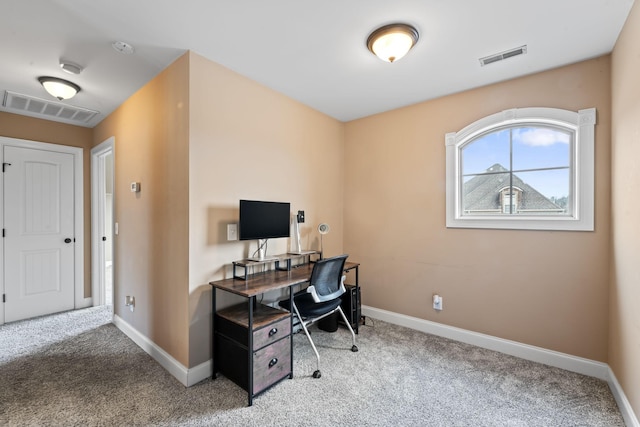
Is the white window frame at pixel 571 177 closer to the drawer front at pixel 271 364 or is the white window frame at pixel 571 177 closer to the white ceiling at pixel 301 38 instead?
the white ceiling at pixel 301 38

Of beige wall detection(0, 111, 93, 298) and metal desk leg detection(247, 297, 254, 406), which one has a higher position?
beige wall detection(0, 111, 93, 298)

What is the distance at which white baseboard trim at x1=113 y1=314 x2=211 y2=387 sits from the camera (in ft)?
7.06

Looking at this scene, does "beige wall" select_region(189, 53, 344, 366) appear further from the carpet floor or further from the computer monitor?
the carpet floor

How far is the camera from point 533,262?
8.13ft

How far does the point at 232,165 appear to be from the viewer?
245 centimetres

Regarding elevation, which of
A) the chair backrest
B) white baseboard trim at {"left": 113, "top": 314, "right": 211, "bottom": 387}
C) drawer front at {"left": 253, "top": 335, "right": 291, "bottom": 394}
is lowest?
white baseboard trim at {"left": 113, "top": 314, "right": 211, "bottom": 387}

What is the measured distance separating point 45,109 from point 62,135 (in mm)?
539

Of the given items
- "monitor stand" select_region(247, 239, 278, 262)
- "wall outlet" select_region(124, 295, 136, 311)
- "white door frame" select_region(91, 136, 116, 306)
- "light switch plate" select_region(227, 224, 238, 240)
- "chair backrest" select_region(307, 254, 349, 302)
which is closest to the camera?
"chair backrest" select_region(307, 254, 349, 302)

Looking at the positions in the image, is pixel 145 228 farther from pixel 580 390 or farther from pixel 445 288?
pixel 580 390

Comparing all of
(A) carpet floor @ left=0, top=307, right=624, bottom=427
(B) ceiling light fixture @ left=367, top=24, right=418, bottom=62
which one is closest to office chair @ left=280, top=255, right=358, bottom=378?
(A) carpet floor @ left=0, top=307, right=624, bottom=427

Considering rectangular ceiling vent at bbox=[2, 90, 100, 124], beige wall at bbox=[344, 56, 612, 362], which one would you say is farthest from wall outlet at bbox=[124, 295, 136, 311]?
beige wall at bbox=[344, 56, 612, 362]

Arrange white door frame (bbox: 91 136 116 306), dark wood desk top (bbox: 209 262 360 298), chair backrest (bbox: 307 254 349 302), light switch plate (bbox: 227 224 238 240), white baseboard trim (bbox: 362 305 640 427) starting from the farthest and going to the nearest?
white door frame (bbox: 91 136 116 306) → light switch plate (bbox: 227 224 238 240) → chair backrest (bbox: 307 254 349 302) → dark wood desk top (bbox: 209 262 360 298) → white baseboard trim (bbox: 362 305 640 427)

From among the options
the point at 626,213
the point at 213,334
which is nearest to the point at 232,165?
the point at 213,334

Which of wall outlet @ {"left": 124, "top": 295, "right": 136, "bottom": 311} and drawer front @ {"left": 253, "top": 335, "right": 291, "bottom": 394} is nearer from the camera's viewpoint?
drawer front @ {"left": 253, "top": 335, "right": 291, "bottom": 394}
